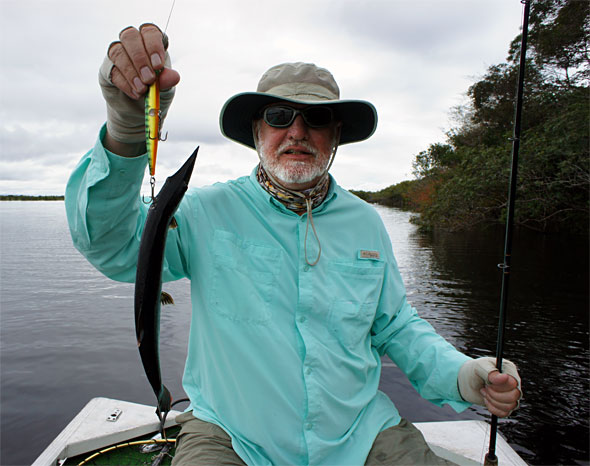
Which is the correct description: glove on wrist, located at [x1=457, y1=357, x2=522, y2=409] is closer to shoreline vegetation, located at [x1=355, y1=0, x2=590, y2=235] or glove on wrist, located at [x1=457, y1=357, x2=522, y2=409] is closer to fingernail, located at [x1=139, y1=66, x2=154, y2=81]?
fingernail, located at [x1=139, y1=66, x2=154, y2=81]

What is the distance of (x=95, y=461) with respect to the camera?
121 inches

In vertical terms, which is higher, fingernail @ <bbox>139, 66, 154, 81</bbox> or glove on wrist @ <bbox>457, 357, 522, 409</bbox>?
fingernail @ <bbox>139, 66, 154, 81</bbox>

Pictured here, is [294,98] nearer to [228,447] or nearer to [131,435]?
[228,447]

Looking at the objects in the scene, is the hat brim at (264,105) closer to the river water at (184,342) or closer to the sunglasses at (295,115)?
the sunglasses at (295,115)

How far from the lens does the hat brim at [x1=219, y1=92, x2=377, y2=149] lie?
8.31 feet

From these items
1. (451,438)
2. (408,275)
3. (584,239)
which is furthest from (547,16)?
(451,438)

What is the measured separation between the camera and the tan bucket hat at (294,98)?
97.3 inches

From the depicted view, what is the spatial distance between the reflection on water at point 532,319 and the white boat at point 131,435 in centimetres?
291

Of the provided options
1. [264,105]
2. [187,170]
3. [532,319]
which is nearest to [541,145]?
[532,319]

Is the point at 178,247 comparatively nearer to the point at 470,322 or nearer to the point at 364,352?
the point at 364,352

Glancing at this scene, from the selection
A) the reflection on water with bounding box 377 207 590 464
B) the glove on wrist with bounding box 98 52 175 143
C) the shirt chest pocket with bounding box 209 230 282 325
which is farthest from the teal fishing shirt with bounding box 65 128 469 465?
the reflection on water with bounding box 377 207 590 464

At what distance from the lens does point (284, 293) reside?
7.39 feet

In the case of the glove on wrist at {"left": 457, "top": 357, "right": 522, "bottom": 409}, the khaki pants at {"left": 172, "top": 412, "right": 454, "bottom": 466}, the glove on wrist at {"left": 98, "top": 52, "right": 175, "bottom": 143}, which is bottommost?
the khaki pants at {"left": 172, "top": 412, "right": 454, "bottom": 466}

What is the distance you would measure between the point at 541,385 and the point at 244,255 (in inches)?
287
